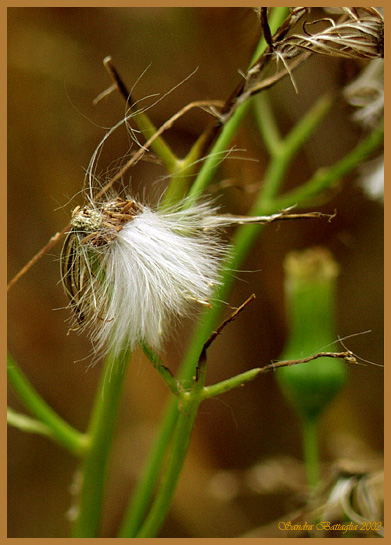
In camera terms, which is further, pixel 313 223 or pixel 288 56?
pixel 313 223

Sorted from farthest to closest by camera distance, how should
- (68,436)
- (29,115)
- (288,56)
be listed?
(29,115)
(68,436)
(288,56)

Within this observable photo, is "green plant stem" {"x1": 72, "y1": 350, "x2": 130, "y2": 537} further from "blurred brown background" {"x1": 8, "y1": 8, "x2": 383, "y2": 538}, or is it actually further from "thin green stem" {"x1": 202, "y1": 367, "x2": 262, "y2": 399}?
"blurred brown background" {"x1": 8, "y1": 8, "x2": 383, "y2": 538}

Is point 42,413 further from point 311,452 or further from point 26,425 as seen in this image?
point 311,452

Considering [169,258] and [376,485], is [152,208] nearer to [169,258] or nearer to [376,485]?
[169,258]

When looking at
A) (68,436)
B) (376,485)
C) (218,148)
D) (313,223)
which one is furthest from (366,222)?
(68,436)

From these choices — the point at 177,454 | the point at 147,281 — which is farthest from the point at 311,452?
the point at 147,281

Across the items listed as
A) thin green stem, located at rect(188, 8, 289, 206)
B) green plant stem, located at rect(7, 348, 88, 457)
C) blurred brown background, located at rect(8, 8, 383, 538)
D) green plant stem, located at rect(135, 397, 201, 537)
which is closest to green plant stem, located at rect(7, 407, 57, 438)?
green plant stem, located at rect(7, 348, 88, 457)

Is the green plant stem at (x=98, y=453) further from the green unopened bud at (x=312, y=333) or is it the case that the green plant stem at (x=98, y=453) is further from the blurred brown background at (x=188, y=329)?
the blurred brown background at (x=188, y=329)
